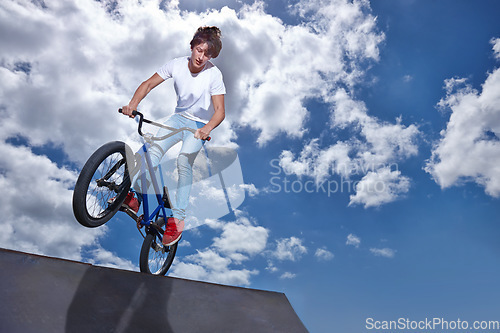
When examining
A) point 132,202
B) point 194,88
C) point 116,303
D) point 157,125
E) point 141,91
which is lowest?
point 116,303

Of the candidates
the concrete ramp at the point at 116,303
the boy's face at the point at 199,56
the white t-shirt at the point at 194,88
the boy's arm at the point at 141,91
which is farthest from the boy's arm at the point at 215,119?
the concrete ramp at the point at 116,303

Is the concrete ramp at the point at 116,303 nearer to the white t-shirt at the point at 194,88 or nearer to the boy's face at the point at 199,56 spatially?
the white t-shirt at the point at 194,88

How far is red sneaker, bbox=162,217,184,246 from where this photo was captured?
4469 millimetres

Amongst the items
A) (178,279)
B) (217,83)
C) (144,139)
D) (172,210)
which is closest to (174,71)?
(217,83)

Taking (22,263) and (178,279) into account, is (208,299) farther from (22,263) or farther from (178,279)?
(22,263)

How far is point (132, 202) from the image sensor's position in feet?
14.8

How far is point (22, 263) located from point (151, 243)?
2.44 m

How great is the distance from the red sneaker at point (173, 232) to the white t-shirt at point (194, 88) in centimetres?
142

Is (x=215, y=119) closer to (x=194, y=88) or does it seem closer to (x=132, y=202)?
(x=194, y=88)

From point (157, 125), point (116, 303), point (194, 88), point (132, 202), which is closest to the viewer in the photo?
point (116, 303)

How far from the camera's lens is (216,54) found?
4742mm

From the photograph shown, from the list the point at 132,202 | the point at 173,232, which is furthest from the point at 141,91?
the point at 173,232

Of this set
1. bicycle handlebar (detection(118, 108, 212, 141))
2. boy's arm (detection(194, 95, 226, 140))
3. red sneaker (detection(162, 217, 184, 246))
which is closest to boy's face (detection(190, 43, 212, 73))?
boy's arm (detection(194, 95, 226, 140))

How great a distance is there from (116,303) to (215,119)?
107 inches
